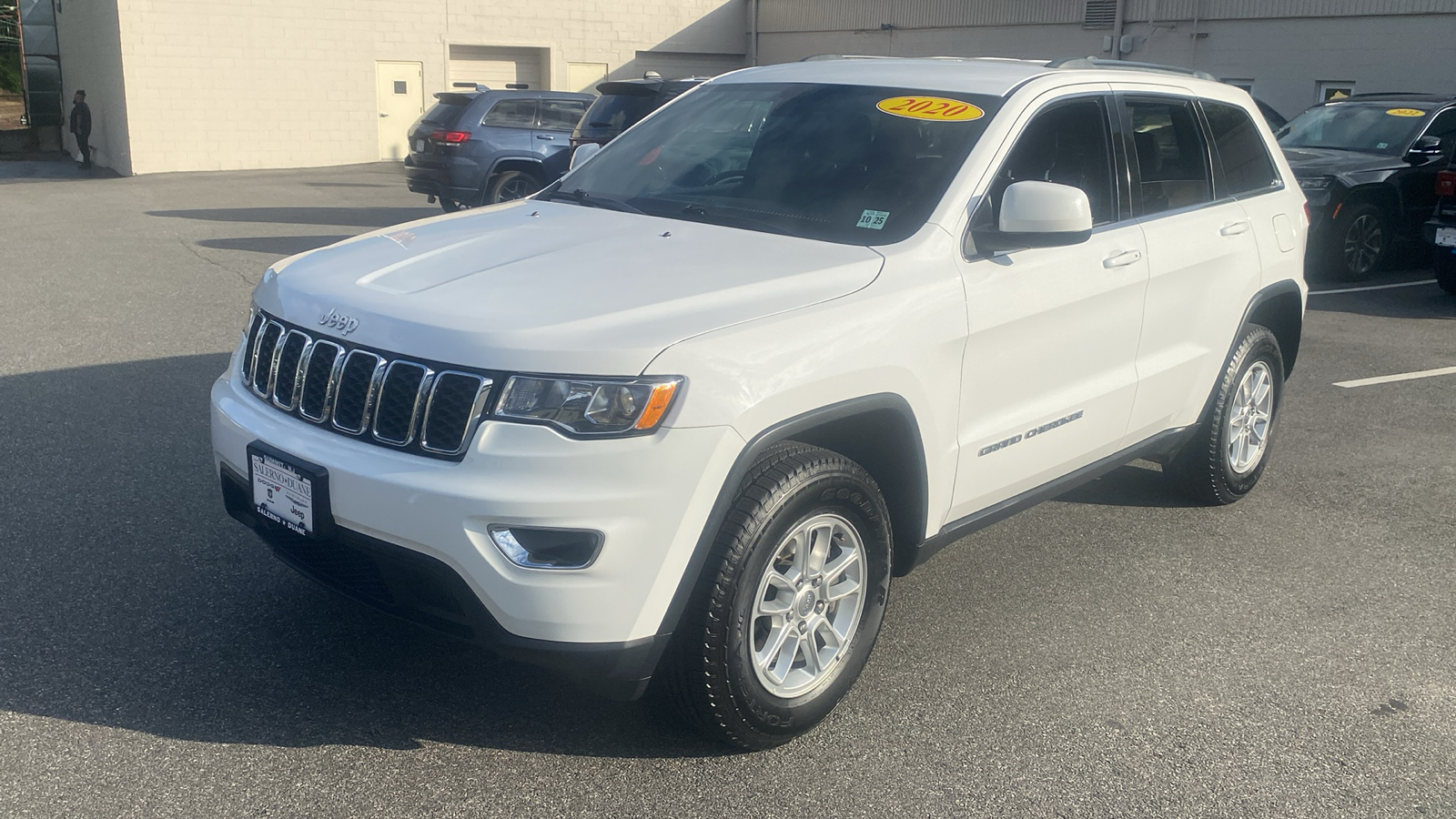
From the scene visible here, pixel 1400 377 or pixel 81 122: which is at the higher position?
pixel 81 122

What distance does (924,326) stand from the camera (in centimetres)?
356

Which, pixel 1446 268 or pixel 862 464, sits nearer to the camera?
pixel 862 464

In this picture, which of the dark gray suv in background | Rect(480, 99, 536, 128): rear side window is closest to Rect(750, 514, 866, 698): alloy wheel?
the dark gray suv in background

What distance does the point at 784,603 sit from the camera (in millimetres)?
3383

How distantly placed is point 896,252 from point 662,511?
117 centimetres

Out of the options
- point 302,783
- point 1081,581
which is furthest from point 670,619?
point 1081,581

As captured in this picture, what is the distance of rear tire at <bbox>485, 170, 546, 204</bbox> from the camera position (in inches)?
592

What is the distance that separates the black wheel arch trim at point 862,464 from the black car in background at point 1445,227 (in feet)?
30.5

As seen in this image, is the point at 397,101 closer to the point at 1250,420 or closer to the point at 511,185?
the point at 511,185

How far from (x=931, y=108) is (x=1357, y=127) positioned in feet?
35.7

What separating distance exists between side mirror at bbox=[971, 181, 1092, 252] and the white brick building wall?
2441cm

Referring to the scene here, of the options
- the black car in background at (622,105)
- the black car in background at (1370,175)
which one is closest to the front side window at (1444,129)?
the black car in background at (1370,175)

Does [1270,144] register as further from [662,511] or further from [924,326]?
[662,511]

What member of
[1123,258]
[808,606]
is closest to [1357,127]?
[1123,258]
